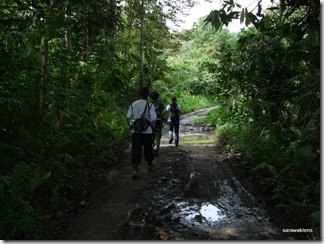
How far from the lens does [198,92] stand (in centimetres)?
3384

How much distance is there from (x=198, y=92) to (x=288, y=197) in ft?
92.9

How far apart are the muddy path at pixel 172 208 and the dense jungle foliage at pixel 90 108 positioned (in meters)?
0.48

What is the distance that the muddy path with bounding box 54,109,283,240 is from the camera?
489cm

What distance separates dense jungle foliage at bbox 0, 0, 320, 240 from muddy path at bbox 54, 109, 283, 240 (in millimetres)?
478

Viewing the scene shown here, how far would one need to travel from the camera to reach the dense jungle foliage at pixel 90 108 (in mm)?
5043

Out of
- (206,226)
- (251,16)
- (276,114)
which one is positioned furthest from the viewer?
(276,114)

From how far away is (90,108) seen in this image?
1008cm

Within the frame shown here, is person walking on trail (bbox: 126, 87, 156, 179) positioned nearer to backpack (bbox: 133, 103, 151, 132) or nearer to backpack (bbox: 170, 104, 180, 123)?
backpack (bbox: 133, 103, 151, 132)

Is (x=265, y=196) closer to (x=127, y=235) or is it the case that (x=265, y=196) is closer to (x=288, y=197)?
(x=288, y=197)

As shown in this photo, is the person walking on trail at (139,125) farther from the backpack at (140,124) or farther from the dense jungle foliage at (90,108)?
the dense jungle foliage at (90,108)

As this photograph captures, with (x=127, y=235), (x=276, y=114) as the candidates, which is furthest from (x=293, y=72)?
(x=127, y=235)

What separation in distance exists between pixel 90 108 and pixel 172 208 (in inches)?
207

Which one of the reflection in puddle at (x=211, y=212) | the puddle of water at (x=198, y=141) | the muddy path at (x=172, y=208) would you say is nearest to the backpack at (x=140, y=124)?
the muddy path at (x=172, y=208)

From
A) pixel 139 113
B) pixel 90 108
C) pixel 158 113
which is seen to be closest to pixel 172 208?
pixel 139 113
